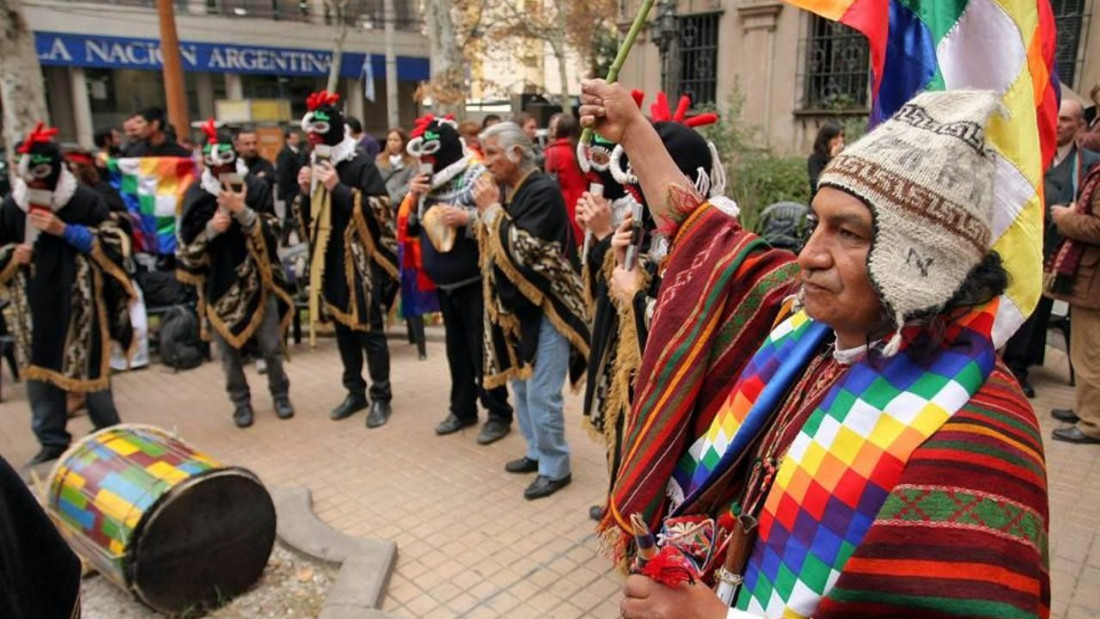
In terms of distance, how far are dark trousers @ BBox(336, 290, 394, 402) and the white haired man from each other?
1.38 metres

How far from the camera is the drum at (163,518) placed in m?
3.16

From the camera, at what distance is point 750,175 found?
10.3 metres

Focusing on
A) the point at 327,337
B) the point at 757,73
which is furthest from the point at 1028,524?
the point at 757,73

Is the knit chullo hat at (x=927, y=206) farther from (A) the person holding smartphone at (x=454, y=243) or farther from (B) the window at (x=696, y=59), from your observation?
(B) the window at (x=696, y=59)

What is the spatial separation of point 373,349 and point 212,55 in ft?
85.4

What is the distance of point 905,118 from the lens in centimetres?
141

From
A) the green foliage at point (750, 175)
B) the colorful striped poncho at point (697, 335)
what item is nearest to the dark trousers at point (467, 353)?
the colorful striped poncho at point (697, 335)

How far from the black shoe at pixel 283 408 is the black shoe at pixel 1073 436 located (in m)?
5.40

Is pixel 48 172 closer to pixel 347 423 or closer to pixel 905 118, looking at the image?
pixel 347 423

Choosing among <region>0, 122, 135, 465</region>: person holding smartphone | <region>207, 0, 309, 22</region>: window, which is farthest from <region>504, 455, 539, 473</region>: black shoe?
<region>207, 0, 309, 22</region>: window

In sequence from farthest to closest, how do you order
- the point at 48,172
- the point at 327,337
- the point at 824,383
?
the point at 327,337, the point at 48,172, the point at 824,383

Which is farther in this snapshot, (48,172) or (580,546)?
(48,172)

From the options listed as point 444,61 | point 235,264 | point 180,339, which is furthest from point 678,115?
point 444,61

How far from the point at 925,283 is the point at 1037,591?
19.8 inches
